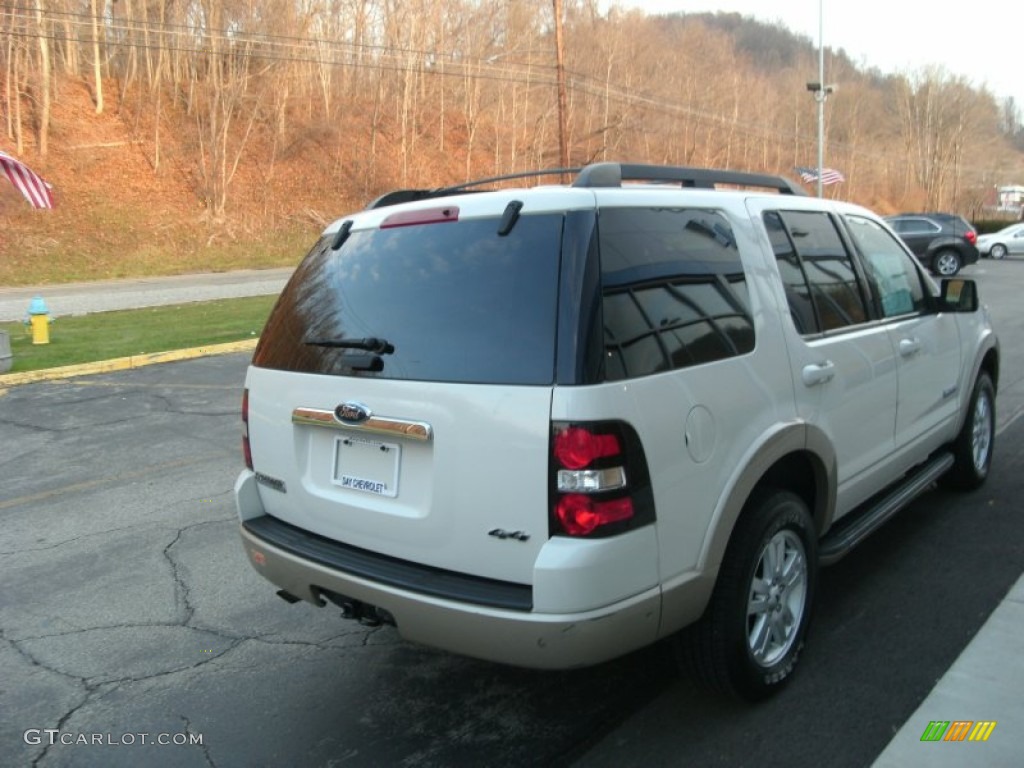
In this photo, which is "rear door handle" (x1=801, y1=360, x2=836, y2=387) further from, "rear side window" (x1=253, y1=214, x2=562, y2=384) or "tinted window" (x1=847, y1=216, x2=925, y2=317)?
"rear side window" (x1=253, y1=214, x2=562, y2=384)

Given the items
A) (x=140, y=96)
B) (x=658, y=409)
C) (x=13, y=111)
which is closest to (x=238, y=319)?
(x=658, y=409)

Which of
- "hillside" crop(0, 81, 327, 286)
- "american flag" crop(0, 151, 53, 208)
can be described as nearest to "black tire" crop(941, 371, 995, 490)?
"american flag" crop(0, 151, 53, 208)

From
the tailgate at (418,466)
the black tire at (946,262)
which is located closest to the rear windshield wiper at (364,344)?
the tailgate at (418,466)

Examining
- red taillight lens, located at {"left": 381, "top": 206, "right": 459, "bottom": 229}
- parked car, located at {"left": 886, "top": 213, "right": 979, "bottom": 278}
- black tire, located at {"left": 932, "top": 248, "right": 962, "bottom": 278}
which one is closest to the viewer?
red taillight lens, located at {"left": 381, "top": 206, "right": 459, "bottom": 229}

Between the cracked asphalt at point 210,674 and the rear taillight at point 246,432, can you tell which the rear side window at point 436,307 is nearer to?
the rear taillight at point 246,432

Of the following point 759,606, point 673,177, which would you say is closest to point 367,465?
point 759,606

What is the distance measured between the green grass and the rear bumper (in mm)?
9738

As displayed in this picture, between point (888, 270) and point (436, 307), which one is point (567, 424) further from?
point (888, 270)

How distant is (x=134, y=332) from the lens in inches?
552

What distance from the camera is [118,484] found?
239 inches

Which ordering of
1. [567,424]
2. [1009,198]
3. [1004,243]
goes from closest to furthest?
1. [567,424]
2. [1004,243]
3. [1009,198]

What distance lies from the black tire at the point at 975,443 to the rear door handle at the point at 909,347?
1.07 meters

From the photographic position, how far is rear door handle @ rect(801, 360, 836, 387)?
3.18 meters

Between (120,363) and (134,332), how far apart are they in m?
3.45
